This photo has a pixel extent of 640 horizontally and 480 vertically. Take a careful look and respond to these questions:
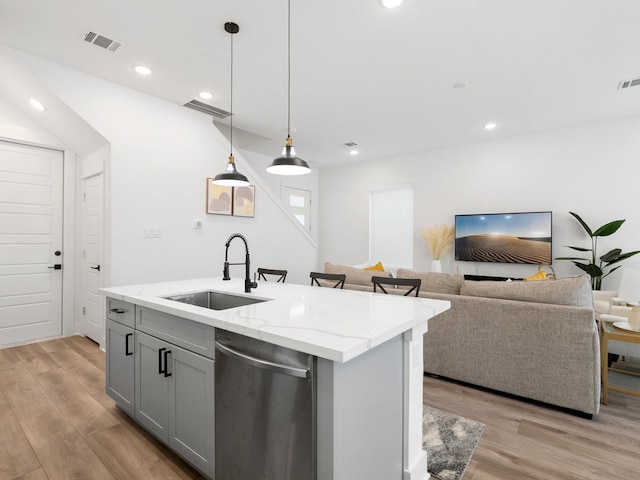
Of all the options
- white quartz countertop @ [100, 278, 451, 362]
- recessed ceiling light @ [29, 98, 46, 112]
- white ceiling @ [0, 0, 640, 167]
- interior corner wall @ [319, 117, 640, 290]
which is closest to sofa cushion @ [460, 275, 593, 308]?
white quartz countertop @ [100, 278, 451, 362]

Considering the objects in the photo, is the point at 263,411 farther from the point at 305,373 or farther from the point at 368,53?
the point at 368,53

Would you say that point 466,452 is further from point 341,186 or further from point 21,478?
point 341,186

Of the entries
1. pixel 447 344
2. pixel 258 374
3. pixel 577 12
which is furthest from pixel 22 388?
pixel 577 12

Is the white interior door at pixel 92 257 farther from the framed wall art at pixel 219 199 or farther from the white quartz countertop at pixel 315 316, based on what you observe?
the white quartz countertop at pixel 315 316

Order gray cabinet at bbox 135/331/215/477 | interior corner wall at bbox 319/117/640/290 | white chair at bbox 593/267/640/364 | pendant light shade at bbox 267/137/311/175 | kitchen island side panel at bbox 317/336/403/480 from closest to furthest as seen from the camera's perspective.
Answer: kitchen island side panel at bbox 317/336/403/480 → gray cabinet at bbox 135/331/215/477 → pendant light shade at bbox 267/137/311/175 → white chair at bbox 593/267/640/364 → interior corner wall at bbox 319/117/640/290

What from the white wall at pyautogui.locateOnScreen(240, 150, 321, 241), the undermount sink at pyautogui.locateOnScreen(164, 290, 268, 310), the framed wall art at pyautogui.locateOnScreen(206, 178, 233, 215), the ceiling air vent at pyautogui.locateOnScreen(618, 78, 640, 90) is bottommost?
the undermount sink at pyautogui.locateOnScreen(164, 290, 268, 310)

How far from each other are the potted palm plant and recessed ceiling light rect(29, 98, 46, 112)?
6.67 meters

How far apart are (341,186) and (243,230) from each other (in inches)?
130

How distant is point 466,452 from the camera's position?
196 cm

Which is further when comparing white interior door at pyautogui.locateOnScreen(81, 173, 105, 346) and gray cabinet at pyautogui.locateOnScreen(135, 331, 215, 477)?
white interior door at pyautogui.locateOnScreen(81, 173, 105, 346)

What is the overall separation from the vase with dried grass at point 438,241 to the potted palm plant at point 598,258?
64.8 inches

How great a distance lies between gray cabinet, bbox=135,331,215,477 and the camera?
1636 millimetres

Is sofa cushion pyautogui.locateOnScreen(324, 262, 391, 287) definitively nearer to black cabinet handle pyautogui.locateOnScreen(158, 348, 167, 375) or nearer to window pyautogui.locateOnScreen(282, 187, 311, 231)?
black cabinet handle pyautogui.locateOnScreen(158, 348, 167, 375)

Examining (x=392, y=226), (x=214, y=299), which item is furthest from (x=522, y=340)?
(x=392, y=226)
